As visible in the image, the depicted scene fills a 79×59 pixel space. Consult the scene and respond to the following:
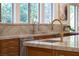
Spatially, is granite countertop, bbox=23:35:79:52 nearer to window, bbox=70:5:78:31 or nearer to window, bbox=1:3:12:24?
window, bbox=70:5:78:31

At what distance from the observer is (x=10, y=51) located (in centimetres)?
133

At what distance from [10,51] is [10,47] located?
4cm

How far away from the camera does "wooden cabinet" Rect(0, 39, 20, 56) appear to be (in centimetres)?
130

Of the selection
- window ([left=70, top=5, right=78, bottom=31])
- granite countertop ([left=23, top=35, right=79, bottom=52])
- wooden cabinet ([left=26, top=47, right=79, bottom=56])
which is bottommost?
wooden cabinet ([left=26, top=47, right=79, bottom=56])

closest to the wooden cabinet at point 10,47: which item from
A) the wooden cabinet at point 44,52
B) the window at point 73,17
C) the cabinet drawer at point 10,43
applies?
the cabinet drawer at point 10,43

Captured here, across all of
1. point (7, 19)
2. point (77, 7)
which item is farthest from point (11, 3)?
point (77, 7)

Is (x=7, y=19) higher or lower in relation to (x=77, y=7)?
lower

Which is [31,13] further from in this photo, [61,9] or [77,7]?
[77,7]

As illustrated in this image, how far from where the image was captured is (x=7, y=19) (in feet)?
4.26

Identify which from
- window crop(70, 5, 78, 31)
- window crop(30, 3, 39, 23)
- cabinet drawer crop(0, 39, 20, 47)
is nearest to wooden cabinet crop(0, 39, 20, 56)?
cabinet drawer crop(0, 39, 20, 47)

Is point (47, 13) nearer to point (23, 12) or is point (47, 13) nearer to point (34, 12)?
point (34, 12)

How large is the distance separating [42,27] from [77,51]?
402 millimetres

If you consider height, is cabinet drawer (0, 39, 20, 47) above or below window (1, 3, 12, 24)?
below

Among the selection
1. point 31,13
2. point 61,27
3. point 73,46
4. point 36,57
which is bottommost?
point 36,57
